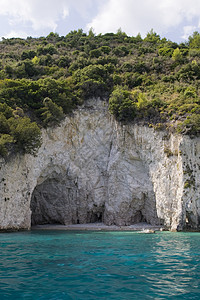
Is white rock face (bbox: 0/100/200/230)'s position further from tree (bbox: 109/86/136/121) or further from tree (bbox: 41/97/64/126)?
tree (bbox: 109/86/136/121)

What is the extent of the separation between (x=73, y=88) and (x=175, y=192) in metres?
19.8

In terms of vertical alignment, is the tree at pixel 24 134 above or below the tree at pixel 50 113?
below

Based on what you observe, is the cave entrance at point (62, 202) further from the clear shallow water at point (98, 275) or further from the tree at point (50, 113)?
the clear shallow water at point (98, 275)

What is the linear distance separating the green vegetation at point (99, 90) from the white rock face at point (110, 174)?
1.77 metres

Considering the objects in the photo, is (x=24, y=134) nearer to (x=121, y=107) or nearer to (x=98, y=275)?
(x=121, y=107)

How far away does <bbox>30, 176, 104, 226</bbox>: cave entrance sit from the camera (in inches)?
1382

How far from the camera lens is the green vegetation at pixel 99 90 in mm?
29891

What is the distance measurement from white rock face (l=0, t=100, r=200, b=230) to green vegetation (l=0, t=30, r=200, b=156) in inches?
69.9

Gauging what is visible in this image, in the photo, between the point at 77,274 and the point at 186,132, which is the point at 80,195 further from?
the point at 77,274

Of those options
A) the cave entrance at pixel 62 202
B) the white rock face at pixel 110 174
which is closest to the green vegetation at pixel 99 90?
the white rock face at pixel 110 174

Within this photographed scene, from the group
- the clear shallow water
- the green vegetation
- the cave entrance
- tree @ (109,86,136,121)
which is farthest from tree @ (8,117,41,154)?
the clear shallow water

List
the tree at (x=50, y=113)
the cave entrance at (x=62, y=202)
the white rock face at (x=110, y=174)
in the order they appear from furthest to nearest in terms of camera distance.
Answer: the cave entrance at (x=62, y=202) < the tree at (x=50, y=113) < the white rock face at (x=110, y=174)

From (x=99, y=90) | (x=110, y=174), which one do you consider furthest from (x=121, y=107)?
(x=110, y=174)

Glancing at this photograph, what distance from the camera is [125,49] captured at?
5772 centimetres
